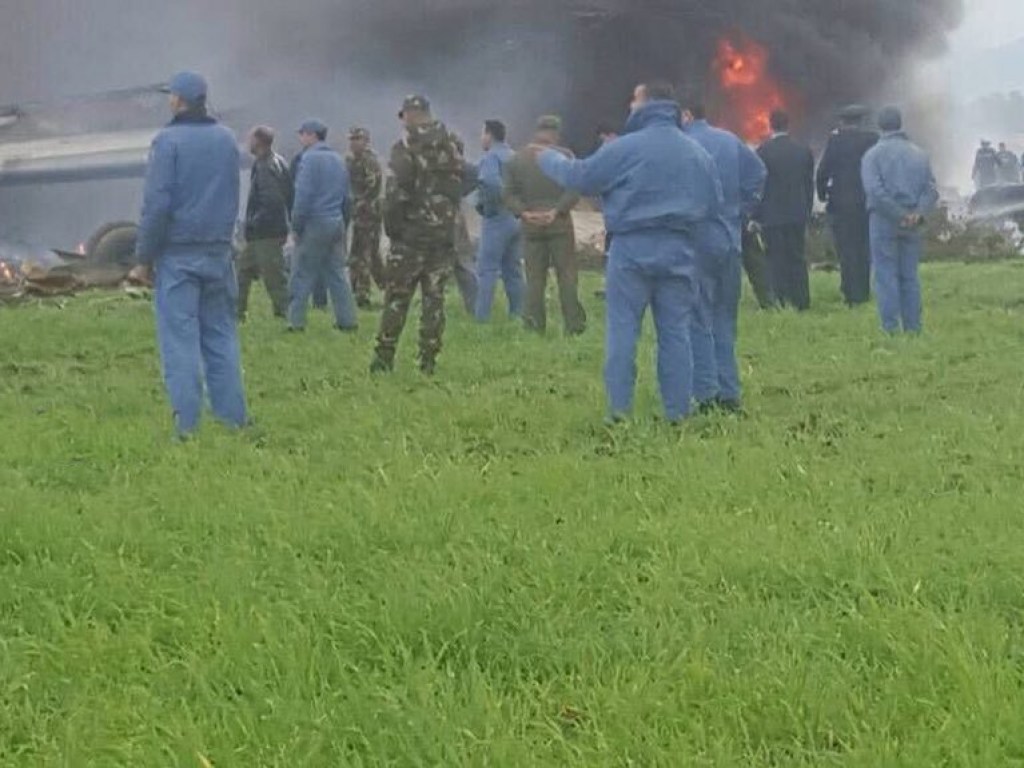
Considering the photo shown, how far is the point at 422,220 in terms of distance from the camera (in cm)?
855

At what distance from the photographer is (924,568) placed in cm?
403

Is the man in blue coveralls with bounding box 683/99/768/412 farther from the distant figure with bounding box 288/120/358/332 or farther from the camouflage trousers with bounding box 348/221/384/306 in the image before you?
the camouflage trousers with bounding box 348/221/384/306

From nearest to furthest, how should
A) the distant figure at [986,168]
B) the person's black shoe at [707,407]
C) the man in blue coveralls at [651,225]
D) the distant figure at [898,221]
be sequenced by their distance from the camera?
the man in blue coveralls at [651,225] → the person's black shoe at [707,407] → the distant figure at [898,221] → the distant figure at [986,168]

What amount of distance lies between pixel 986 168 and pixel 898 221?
19.6 m

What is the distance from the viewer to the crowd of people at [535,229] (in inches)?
264

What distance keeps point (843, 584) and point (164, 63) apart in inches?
1042

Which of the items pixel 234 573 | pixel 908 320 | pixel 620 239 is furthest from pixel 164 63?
pixel 234 573

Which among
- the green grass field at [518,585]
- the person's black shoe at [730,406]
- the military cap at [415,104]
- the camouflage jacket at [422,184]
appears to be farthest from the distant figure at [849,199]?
the person's black shoe at [730,406]

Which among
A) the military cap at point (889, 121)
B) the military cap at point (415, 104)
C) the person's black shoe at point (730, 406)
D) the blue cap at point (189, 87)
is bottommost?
the person's black shoe at point (730, 406)

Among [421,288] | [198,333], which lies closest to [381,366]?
[421,288]

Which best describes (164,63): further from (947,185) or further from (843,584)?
(843,584)

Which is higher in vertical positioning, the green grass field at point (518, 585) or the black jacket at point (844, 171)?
the black jacket at point (844, 171)

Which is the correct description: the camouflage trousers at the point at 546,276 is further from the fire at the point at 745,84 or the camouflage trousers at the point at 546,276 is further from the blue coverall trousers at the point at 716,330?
the fire at the point at 745,84

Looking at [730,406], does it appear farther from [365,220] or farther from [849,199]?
[365,220]
